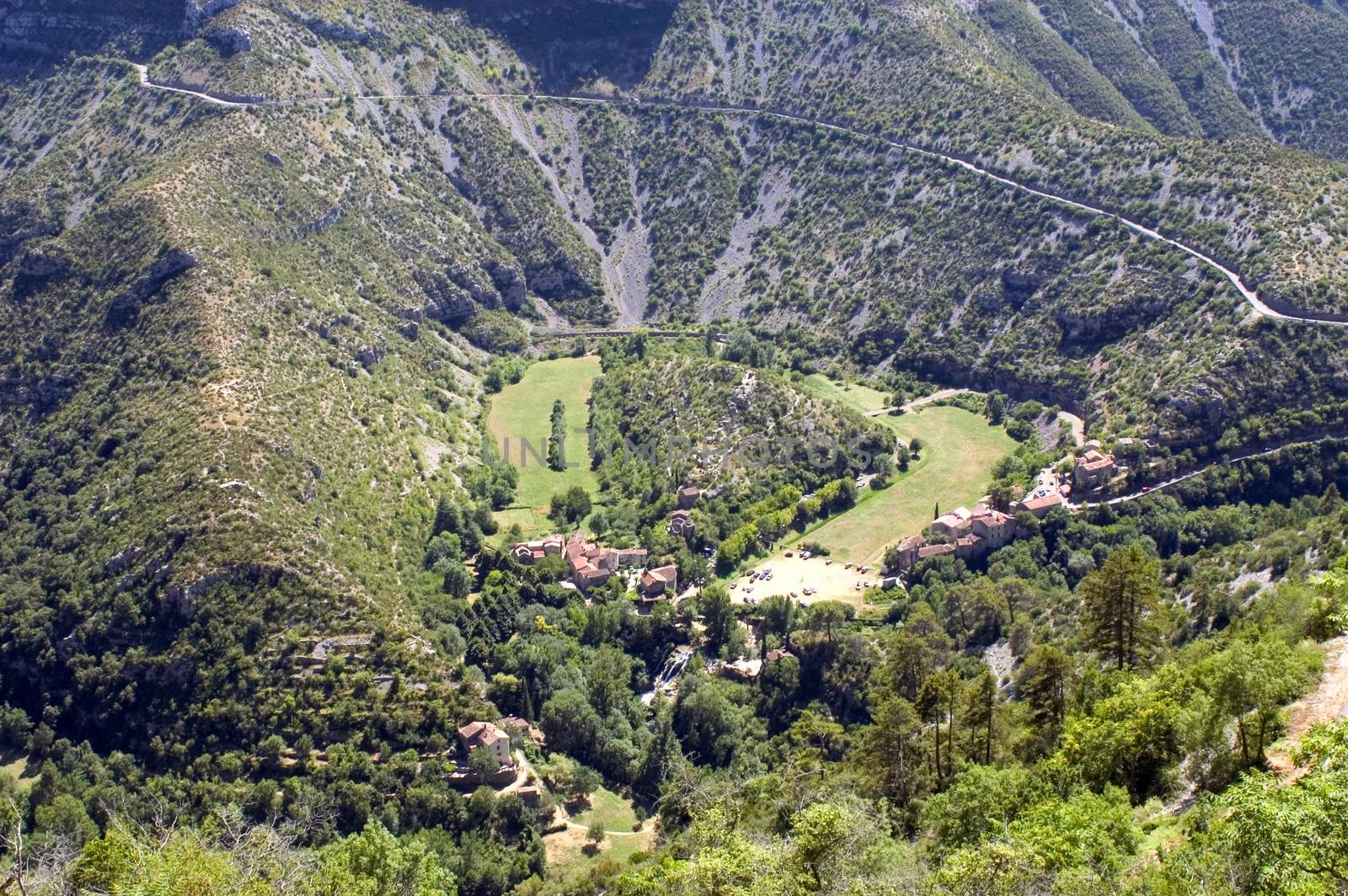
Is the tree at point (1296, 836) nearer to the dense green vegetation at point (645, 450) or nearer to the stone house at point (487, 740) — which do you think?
the dense green vegetation at point (645, 450)

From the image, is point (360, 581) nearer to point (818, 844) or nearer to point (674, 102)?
point (818, 844)

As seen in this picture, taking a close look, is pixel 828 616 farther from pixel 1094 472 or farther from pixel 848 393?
pixel 848 393

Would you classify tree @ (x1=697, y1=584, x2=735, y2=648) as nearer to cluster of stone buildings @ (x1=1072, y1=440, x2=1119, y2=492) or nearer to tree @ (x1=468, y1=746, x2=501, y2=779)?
tree @ (x1=468, y1=746, x2=501, y2=779)

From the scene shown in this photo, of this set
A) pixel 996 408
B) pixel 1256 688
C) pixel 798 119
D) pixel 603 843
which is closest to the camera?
pixel 1256 688

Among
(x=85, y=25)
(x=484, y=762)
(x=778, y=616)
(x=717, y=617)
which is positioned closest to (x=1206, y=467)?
(x=778, y=616)

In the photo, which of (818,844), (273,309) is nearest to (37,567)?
(273,309)

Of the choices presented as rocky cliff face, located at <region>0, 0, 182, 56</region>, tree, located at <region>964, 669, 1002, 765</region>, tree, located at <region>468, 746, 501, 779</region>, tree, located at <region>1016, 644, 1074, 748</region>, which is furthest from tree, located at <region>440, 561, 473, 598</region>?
rocky cliff face, located at <region>0, 0, 182, 56</region>
